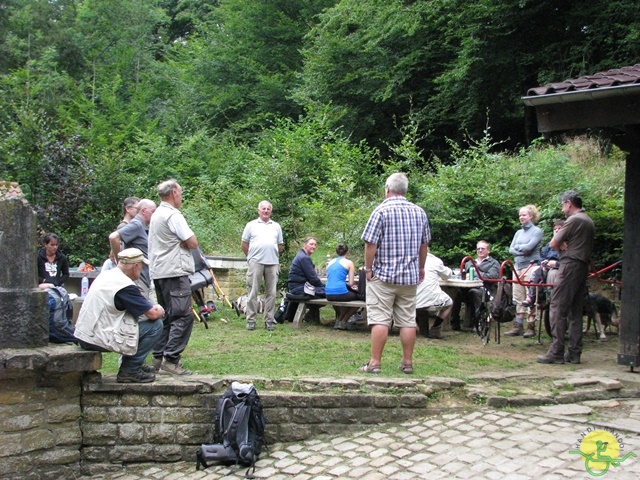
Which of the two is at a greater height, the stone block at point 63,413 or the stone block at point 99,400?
the stone block at point 99,400

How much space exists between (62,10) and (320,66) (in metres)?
18.0

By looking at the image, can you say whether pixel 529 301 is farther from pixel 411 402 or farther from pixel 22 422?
pixel 22 422

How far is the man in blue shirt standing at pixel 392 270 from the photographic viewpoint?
662cm

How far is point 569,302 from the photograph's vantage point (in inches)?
292

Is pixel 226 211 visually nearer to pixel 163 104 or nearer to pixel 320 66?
pixel 320 66

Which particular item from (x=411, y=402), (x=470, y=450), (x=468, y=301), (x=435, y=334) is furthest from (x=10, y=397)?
(x=468, y=301)

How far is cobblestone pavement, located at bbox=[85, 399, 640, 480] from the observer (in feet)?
16.1

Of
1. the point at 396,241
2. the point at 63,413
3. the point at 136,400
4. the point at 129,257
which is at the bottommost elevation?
the point at 63,413

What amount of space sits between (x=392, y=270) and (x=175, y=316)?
84.8 inches

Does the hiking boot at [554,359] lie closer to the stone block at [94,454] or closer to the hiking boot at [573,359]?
the hiking boot at [573,359]

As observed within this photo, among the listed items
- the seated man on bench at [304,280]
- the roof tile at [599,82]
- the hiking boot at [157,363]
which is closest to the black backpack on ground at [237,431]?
the hiking boot at [157,363]

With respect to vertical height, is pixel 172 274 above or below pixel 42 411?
above

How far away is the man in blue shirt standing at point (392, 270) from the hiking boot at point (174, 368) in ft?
5.81

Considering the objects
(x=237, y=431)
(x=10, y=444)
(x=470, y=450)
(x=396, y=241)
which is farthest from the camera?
(x=396, y=241)
